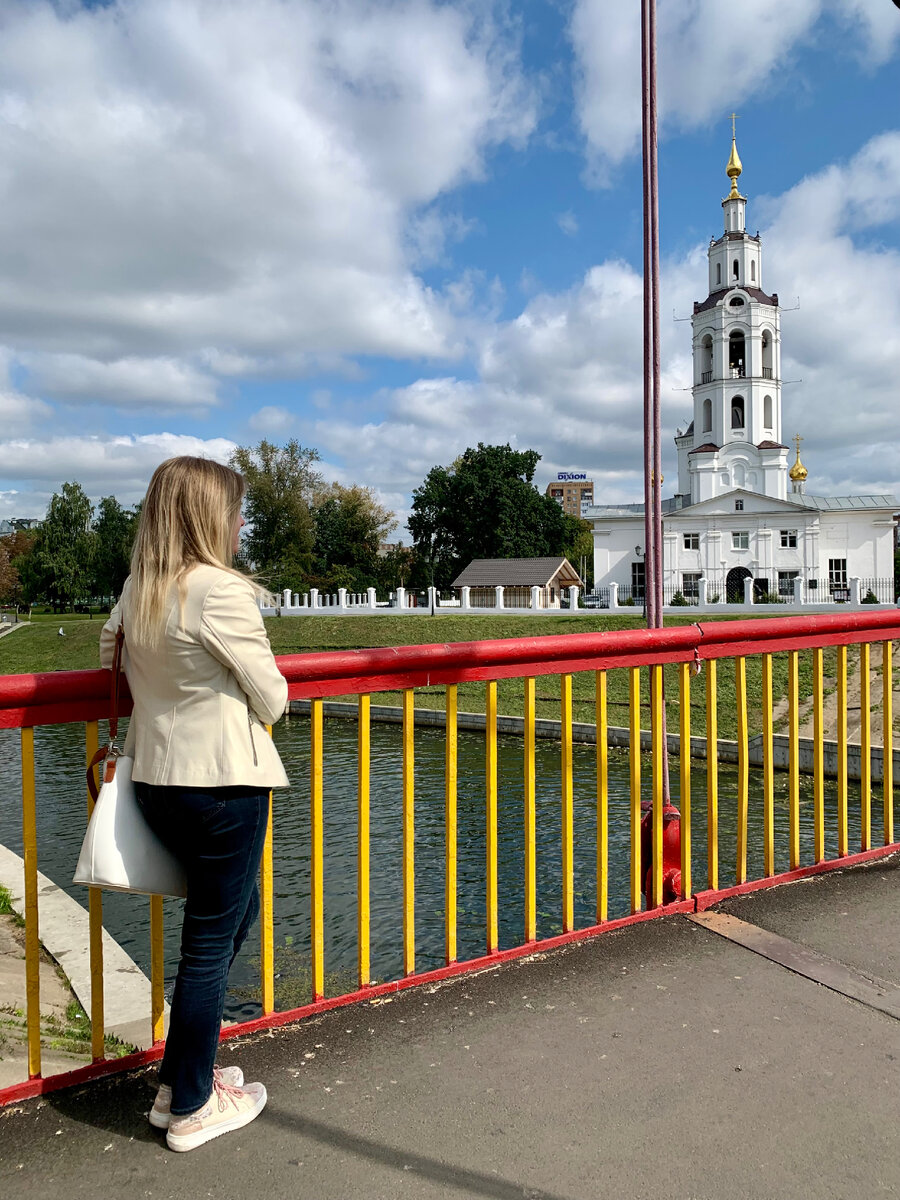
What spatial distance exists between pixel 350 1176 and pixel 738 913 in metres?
2.06

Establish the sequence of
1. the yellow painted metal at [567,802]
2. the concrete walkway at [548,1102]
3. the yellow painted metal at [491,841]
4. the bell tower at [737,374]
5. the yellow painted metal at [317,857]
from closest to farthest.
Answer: the concrete walkway at [548,1102]
the yellow painted metal at [317,857]
the yellow painted metal at [491,841]
the yellow painted metal at [567,802]
the bell tower at [737,374]

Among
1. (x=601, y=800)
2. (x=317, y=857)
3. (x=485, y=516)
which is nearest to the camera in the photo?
(x=317, y=857)

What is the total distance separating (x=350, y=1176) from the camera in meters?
2.08

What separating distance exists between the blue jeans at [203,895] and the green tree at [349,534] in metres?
74.5

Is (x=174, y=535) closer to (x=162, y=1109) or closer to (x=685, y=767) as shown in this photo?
(x=162, y=1109)

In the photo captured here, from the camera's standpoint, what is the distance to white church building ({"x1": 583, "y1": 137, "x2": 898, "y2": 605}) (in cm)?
6241

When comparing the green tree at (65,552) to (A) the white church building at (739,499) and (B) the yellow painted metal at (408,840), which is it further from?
(B) the yellow painted metal at (408,840)

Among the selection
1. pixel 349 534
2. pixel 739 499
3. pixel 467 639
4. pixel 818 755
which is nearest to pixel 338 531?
pixel 349 534

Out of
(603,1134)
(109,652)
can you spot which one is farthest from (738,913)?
(109,652)

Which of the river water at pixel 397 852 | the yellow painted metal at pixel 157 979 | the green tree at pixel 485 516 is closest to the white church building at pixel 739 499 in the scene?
the green tree at pixel 485 516

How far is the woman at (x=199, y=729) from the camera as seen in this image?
2.16 meters

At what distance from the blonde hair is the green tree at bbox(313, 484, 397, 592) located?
7454cm

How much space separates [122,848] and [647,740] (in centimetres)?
1646

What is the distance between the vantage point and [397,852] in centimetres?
1016
